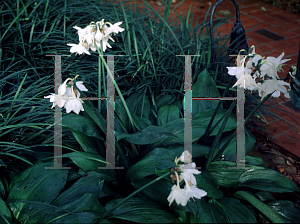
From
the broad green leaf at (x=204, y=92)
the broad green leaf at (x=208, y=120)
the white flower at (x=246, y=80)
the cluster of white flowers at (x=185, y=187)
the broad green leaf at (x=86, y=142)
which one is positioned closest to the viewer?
the cluster of white flowers at (x=185, y=187)

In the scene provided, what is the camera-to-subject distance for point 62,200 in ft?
4.36

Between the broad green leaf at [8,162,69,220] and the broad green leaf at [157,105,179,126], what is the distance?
1.97 feet

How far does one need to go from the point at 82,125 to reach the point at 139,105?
1.49 feet

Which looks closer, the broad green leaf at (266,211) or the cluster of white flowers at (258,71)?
the cluster of white flowers at (258,71)

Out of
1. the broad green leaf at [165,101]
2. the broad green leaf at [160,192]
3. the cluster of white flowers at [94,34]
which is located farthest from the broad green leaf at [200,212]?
the broad green leaf at [165,101]

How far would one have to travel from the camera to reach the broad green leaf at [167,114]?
1762 millimetres

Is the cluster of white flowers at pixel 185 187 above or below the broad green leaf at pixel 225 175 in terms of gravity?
above

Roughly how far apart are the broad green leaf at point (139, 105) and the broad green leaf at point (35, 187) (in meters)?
0.58

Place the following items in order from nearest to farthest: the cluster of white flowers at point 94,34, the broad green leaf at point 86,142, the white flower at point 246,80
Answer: the white flower at point 246,80, the cluster of white flowers at point 94,34, the broad green leaf at point 86,142

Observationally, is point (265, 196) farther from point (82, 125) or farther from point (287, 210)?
point (82, 125)

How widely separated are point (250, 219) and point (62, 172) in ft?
2.71

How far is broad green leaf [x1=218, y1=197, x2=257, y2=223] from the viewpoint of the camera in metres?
1.23

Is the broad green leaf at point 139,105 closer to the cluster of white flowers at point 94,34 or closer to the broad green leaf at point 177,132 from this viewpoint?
the broad green leaf at point 177,132

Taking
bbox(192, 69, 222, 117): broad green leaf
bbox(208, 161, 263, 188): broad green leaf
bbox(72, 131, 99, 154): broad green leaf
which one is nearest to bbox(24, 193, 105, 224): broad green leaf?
bbox(72, 131, 99, 154): broad green leaf
